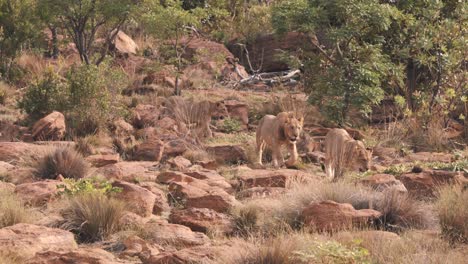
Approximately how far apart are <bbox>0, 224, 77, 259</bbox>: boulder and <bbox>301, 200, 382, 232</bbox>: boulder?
2763 millimetres

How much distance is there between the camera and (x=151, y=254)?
25.7 ft

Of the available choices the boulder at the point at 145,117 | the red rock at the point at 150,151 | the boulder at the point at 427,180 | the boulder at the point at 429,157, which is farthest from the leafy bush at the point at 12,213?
the boulder at the point at 145,117

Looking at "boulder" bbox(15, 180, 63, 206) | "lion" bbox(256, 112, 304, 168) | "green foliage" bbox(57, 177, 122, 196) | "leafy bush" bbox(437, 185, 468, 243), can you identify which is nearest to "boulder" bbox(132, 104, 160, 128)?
"lion" bbox(256, 112, 304, 168)

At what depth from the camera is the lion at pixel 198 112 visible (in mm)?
18734

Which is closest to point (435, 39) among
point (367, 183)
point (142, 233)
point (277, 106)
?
point (277, 106)

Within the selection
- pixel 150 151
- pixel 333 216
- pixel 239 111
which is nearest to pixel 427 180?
pixel 333 216

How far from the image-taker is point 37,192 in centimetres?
1056

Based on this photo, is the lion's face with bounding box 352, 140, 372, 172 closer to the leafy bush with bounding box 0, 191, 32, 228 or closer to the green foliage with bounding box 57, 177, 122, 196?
the green foliage with bounding box 57, 177, 122, 196

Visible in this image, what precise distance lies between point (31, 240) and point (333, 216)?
A: 3427 mm

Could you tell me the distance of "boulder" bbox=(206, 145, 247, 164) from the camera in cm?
1547

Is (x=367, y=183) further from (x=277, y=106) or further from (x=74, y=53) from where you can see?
(x=74, y=53)

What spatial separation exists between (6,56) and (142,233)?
49.7 ft

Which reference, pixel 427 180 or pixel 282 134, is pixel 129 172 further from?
pixel 427 180

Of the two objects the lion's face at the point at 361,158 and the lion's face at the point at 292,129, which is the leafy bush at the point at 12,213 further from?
the lion's face at the point at 361,158
